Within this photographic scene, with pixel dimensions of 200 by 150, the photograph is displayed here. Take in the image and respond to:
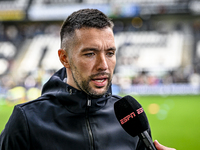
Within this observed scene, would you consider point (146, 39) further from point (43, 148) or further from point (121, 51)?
point (43, 148)

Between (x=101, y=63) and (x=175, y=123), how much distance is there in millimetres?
6768

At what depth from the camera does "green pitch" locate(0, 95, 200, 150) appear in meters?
5.77

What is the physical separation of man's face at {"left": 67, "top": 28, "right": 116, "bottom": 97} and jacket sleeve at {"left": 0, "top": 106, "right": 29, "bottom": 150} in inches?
15.6

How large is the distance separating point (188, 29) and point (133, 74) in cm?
743

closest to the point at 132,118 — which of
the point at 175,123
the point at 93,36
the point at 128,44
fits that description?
the point at 93,36

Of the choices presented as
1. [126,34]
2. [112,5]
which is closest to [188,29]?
[126,34]

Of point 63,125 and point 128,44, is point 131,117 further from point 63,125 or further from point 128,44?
point 128,44

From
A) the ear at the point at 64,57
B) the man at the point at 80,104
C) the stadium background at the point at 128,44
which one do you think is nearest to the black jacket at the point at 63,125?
the man at the point at 80,104

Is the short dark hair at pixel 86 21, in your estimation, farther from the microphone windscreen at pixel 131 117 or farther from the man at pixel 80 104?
the microphone windscreen at pixel 131 117

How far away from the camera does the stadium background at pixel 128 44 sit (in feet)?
48.7

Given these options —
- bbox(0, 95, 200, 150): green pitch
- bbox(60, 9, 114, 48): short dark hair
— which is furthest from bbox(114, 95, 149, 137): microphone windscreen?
bbox(0, 95, 200, 150): green pitch

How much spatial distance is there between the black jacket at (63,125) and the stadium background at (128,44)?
12227 mm

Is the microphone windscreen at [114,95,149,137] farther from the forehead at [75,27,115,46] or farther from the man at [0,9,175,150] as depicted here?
the forehead at [75,27,115,46]

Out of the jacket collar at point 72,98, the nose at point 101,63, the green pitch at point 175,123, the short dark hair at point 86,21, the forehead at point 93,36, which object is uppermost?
the short dark hair at point 86,21
